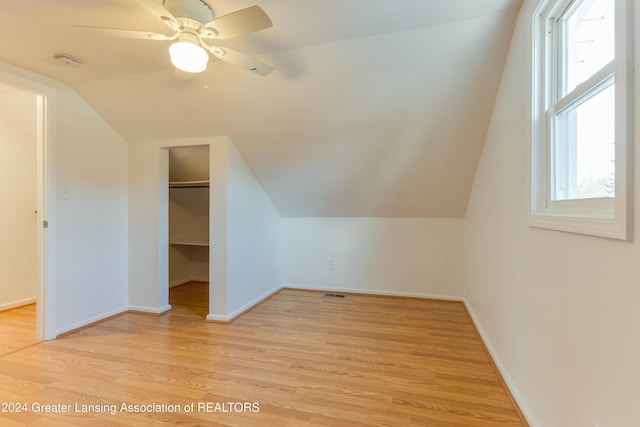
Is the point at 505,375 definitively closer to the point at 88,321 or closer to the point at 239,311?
the point at 239,311

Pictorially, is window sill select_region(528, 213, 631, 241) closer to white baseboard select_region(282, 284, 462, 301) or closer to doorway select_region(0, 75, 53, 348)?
white baseboard select_region(282, 284, 462, 301)

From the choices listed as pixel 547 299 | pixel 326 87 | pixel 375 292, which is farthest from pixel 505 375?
pixel 326 87

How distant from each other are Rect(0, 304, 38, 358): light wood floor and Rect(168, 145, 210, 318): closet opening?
1.17 metres

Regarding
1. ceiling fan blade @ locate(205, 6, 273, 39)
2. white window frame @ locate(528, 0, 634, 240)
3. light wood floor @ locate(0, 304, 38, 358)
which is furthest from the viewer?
light wood floor @ locate(0, 304, 38, 358)

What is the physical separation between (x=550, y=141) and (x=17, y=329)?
4.17m

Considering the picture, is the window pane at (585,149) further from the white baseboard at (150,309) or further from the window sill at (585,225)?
the white baseboard at (150,309)

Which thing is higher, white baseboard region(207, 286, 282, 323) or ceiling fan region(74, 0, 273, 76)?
ceiling fan region(74, 0, 273, 76)

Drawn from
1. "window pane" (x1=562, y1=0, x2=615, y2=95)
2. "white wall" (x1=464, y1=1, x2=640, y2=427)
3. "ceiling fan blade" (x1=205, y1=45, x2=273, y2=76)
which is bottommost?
"white wall" (x1=464, y1=1, x2=640, y2=427)

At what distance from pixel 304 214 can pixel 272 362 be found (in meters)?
2.06

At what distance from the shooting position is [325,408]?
1630 millimetres

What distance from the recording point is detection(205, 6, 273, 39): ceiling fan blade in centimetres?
131

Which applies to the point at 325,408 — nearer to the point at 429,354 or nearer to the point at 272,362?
the point at 272,362

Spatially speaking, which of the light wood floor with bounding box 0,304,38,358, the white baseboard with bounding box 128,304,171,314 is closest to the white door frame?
the light wood floor with bounding box 0,304,38,358

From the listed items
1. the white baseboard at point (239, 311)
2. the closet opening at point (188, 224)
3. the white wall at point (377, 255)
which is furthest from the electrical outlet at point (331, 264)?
the closet opening at point (188, 224)
